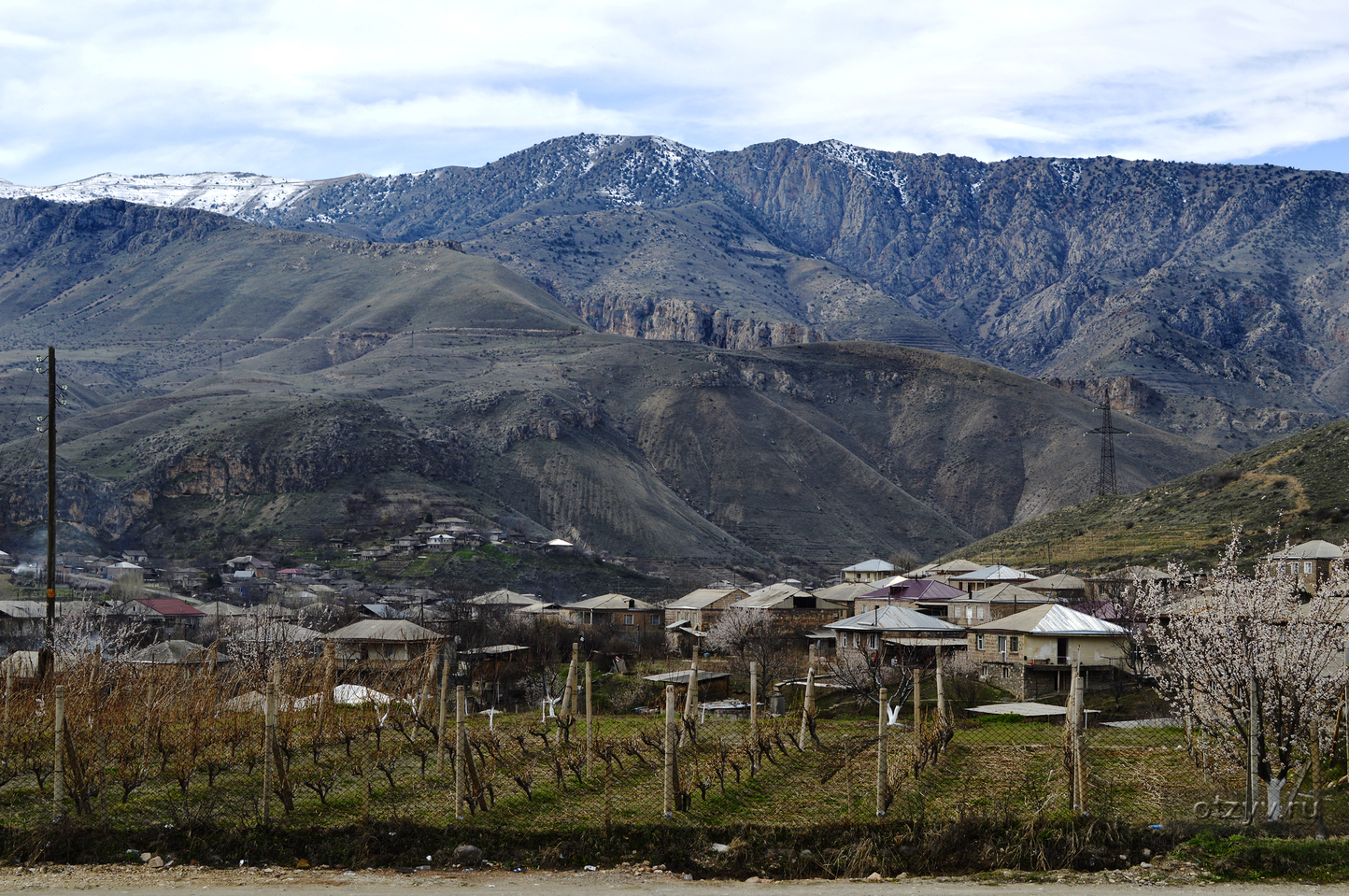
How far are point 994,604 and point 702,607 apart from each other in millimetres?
22102

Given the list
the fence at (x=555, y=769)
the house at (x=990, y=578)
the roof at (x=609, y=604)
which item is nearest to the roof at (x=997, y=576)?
the house at (x=990, y=578)

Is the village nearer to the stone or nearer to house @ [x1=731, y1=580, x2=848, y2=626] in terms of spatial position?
house @ [x1=731, y1=580, x2=848, y2=626]

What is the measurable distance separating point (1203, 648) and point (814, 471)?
13822cm

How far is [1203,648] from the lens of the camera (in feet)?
64.6

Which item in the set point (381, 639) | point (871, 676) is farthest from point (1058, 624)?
point (381, 639)

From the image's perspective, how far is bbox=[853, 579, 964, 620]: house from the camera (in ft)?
233

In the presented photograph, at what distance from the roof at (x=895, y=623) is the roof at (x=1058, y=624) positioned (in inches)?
185

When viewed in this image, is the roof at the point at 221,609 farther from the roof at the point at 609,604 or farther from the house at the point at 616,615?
the roof at the point at 609,604

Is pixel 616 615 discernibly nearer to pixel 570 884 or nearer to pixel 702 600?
pixel 702 600

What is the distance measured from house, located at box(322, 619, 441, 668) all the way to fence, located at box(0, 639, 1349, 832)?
78.2ft

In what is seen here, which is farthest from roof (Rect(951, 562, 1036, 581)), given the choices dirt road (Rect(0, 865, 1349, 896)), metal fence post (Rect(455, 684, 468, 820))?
metal fence post (Rect(455, 684, 468, 820))

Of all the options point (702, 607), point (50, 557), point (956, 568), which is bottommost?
point (702, 607)

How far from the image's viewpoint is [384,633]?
5881 cm

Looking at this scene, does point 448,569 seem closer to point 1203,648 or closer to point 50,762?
point 50,762
